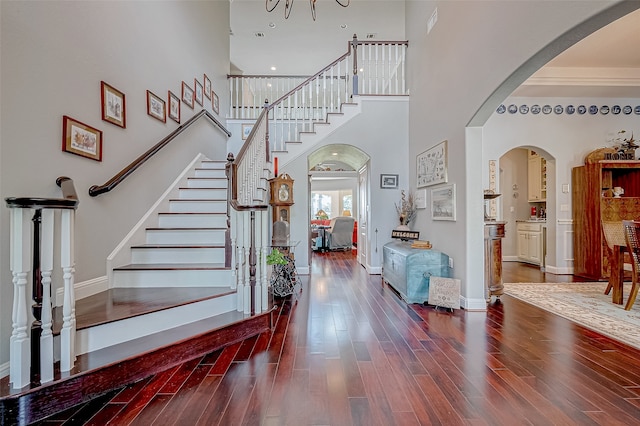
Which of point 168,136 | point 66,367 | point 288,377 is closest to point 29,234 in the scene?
point 66,367

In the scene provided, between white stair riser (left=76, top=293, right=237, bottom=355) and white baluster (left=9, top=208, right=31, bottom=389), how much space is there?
0.32m

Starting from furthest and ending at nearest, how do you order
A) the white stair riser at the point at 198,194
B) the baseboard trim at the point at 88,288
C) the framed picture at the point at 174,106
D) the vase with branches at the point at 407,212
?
the vase with branches at the point at 407,212 → the white stair riser at the point at 198,194 → the framed picture at the point at 174,106 → the baseboard trim at the point at 88,288

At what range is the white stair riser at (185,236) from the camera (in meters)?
3.46

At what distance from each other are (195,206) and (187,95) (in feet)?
6.12

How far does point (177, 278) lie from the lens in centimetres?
289

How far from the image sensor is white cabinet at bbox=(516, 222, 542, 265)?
19.9ft

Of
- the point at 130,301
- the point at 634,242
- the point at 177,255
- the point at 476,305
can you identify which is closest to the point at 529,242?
the point at 634,242

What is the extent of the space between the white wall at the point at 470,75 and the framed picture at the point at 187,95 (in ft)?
12.2

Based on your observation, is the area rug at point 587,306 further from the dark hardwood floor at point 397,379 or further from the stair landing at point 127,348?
the stair landing at point 127,348

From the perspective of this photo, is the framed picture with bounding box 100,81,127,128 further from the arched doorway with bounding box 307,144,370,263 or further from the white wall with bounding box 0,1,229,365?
the arched doorway with bounding box 307,144,370,263

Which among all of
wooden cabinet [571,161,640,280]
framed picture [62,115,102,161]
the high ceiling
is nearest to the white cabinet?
wooden cabinet [571,161,640,280]

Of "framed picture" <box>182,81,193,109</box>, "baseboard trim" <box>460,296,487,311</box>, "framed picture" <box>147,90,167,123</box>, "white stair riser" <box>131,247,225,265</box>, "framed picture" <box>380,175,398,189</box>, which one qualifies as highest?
"framed picture" <box>182,81,193,109</box>

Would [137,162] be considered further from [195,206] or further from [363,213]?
[363,213]

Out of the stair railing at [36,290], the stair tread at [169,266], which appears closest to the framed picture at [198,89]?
the stair tread at [169,266]
